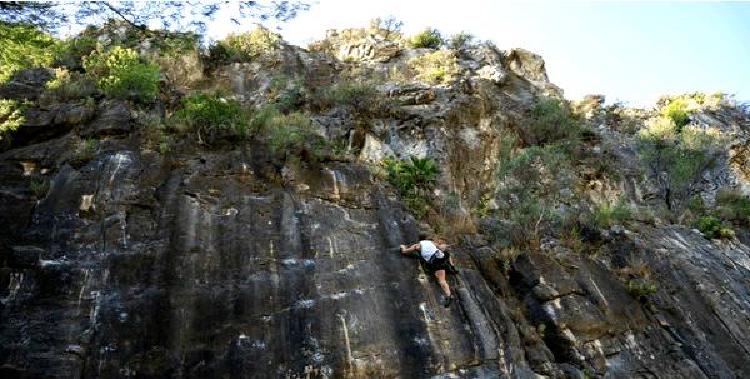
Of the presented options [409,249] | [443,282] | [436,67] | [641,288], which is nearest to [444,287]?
[443,282]


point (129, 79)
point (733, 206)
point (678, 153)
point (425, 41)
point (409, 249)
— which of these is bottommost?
point (409, 249)

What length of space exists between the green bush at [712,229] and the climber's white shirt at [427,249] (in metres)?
12.0

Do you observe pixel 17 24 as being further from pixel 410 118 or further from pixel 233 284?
pixel 410 118

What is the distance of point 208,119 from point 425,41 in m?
15.9

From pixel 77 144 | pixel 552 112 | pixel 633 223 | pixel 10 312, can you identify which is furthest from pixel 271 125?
pixel 552 112

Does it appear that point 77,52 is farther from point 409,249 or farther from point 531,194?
point 531,194

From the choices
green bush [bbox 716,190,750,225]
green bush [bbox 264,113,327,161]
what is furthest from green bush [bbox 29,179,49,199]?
green bush [bbox 716,190,750,225]

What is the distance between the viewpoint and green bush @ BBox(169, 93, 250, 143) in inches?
553

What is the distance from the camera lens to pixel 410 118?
20.5m

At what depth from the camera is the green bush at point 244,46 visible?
23.9 meters

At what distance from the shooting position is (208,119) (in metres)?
14.1

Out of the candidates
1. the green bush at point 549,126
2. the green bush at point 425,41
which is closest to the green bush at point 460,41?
the green bush at point 425,41

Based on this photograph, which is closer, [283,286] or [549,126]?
[283,286]

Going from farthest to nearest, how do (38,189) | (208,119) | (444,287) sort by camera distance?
(208,119)
(444,287)
(38,189)
